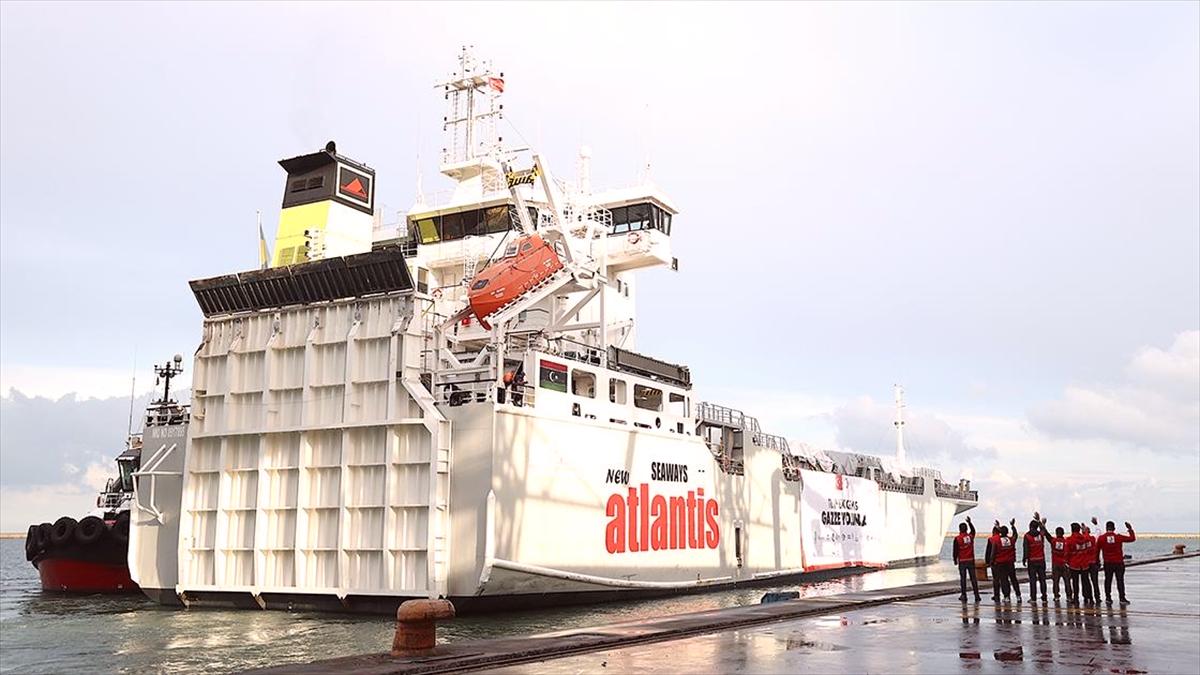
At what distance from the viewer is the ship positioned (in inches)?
920

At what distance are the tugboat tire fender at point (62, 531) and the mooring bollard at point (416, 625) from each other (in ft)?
92.7

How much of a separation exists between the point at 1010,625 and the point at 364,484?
1543cm

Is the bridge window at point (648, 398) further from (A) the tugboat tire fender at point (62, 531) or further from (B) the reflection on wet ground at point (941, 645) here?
(A) the tugboat tire fender at point (62, 531)

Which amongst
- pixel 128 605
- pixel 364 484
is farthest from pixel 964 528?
pixel 128 605

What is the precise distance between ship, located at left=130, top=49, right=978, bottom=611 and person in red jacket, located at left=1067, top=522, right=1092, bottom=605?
11.6 meters

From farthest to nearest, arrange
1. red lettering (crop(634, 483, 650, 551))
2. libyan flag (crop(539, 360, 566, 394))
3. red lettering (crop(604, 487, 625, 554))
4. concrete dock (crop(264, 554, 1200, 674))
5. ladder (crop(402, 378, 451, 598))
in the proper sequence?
red lettering (crop(634, 483, 650, 551)), red lettering (crop(604, 487, 625, 554)), libyan flag (crop(539, 360, 566, 394)), ladder (crop(402, 378, 451, 598)), concrete dock (crop(264, 554, 1200, 674))

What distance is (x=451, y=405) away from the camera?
24125 mm

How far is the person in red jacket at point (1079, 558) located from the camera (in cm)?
1947

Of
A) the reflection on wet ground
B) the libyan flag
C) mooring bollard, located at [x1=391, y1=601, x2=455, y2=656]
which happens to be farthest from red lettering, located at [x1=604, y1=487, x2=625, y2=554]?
mooring bollard, located at [x1=391, y1=601, x2=455, y2=656]

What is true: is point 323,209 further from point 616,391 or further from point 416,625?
point 416,625

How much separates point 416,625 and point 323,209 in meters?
19.7

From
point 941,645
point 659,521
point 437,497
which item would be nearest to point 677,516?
point 659,521

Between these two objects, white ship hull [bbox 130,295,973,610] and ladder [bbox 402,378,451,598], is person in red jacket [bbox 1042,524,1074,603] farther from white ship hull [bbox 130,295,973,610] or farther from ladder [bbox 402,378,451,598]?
ladder [bbox 402,378,451,598]

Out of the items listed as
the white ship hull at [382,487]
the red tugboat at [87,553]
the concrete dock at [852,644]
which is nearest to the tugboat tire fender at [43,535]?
the red tugboat at [87,553]
